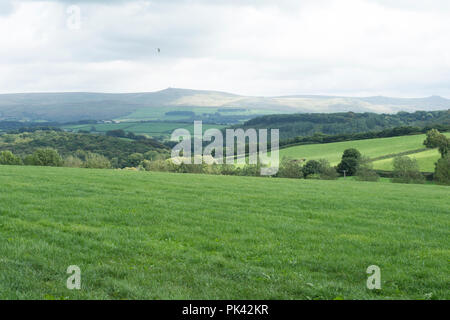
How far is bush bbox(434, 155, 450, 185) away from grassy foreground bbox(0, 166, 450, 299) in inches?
2359

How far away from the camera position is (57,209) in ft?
47.9

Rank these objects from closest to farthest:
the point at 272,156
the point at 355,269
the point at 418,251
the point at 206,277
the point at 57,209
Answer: the point at 206,277 → the point at 355,269 → the point at 418,251 → the point at 57,209 → the point at 272,156

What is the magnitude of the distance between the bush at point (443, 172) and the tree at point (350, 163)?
17.0 metres

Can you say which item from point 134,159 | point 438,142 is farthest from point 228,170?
point 438,142

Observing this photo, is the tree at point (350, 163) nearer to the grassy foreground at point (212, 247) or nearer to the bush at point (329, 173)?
the bush at point (329, 173)

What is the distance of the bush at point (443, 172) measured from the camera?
70625mm

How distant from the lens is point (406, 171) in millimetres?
78250

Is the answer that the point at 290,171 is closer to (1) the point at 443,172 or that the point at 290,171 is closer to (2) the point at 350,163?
(2) the point at 350,163

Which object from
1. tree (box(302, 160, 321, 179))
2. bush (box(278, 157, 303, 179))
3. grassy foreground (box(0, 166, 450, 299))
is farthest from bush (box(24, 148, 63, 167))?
tree (box(302, 160, 321, 179))

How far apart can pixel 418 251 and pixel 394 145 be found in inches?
4203

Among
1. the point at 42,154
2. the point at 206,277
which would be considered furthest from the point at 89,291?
the point at 42,154

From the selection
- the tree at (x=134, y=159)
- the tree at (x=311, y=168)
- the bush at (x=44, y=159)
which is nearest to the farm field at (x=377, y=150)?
the tree at (x=311, y=168)
